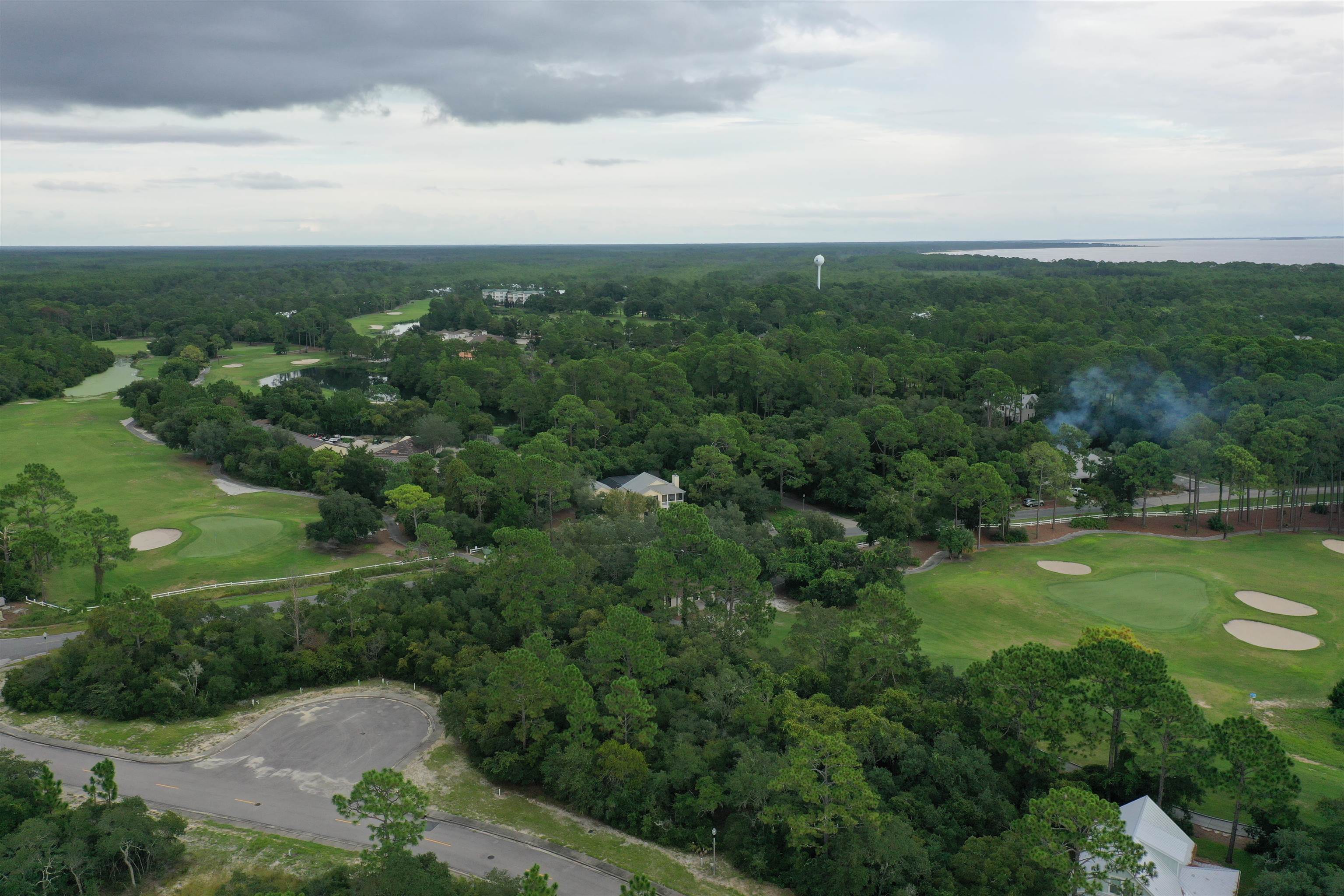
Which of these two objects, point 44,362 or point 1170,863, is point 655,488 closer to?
point 1170,863

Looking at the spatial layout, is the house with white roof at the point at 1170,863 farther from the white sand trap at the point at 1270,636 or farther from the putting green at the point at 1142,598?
the white sand trap at the point at 1270,636

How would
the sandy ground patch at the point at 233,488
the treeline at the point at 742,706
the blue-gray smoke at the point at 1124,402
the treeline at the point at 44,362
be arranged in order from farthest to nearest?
the treeline at the point at 44,362
the blue-gray smoke at the point at 1124,402
the sandy ground patch at the point at 233,488
the treeline at the point at 742,706

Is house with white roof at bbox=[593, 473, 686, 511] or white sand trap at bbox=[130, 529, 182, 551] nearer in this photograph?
white sand trap at bbox=[130, 529, 182, 551]

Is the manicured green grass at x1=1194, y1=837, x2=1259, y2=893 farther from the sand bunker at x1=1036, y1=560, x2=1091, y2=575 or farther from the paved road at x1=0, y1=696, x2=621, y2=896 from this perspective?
the sand bunker at x1=1036, y1=560, x2=1091, y2=575

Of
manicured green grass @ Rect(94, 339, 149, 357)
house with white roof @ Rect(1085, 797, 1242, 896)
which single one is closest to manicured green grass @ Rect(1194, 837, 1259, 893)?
house with white roof @ Rect(1085, 797, 1242, 896)

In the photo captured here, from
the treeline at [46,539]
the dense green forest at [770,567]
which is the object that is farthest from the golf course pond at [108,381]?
the treeline at [46,539]

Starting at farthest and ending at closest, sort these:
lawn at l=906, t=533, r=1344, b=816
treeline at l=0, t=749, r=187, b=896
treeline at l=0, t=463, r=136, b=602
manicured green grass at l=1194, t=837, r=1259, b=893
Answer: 1. treeline at l=0, t=463, r=136, b=602
2. lawn at l=906, t=533, r=1344, b=816
3. manicured green grass at l=1194, t=837, r=1259, b=893
4. treeline at l=0, t=749, r=187, b=896

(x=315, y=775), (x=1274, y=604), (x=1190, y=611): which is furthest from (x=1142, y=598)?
(x=315, y=775)

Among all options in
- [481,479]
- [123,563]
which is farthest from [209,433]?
[481,479]
